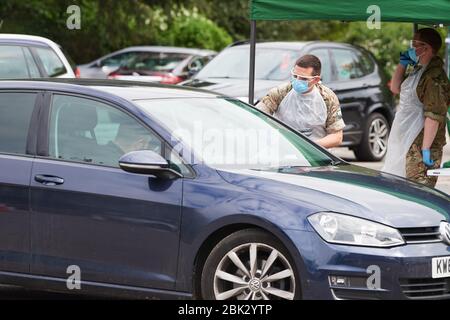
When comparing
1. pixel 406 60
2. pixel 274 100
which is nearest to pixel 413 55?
pixel 406 60

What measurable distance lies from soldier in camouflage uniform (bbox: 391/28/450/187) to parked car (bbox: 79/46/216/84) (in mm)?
14441

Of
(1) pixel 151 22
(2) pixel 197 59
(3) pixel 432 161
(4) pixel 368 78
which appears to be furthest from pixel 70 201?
(1) pixel 151 22

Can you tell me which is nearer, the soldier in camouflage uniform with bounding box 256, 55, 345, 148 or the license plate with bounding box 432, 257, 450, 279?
the license plate with bounding box 432, 257, 450, 279

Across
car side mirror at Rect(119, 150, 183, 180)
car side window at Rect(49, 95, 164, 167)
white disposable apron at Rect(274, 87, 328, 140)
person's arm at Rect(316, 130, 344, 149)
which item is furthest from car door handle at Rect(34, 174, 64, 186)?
person's arm at Rect(316, 130, 344, 149)

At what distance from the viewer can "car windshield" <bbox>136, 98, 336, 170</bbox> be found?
7.32m

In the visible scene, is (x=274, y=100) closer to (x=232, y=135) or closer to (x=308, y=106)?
(x=308, y=106)

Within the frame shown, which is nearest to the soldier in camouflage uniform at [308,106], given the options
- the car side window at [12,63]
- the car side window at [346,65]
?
the car side window at [12,63]

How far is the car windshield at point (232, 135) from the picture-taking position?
7.32m

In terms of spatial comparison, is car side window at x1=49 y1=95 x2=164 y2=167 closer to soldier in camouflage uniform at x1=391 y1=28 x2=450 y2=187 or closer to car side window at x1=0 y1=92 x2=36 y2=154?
car side window at x1=0 y1=92 x2=36 y2=154

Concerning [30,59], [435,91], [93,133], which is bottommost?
[93,133]

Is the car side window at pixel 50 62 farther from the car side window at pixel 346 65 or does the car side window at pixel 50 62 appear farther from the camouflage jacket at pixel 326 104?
the camouflage jacket at pixel 326 104

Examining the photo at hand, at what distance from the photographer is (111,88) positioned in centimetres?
768

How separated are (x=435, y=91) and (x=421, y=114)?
0.27m
